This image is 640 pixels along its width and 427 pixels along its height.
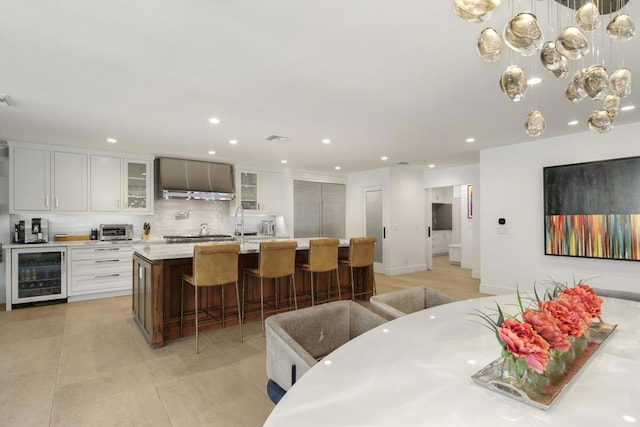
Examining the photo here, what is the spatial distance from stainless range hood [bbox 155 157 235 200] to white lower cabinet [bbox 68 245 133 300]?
4.06 ft

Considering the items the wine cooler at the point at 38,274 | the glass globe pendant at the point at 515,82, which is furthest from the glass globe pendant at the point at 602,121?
the wine cooler at the point at 38,274

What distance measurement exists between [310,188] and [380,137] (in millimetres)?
3357

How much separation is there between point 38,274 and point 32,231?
27.7 inches

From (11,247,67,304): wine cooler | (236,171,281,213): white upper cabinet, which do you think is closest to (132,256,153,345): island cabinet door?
(11,247,67,304): wine cooler

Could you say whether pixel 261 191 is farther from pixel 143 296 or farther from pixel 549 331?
pixel 549 331

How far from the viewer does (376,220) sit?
7.62 meters

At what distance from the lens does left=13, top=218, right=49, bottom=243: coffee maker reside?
4895 mm

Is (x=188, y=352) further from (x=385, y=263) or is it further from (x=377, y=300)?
(x=385, y=263)

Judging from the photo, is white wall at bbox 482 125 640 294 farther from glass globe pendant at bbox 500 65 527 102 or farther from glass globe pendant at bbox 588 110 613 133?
glass globe pendant at bbox 500 65 527 102

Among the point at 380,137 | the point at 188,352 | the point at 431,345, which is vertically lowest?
the point at 188,352

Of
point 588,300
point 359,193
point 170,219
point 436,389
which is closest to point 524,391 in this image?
point 436,389

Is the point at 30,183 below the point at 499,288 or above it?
above

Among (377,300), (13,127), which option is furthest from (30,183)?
(377,300)

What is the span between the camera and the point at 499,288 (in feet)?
17.4
